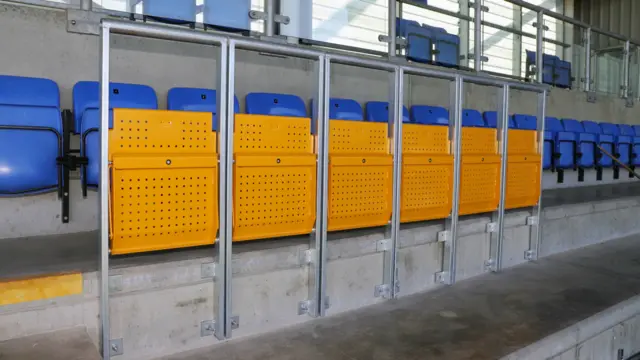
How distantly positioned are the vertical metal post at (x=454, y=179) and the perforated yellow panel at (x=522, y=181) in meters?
0.67

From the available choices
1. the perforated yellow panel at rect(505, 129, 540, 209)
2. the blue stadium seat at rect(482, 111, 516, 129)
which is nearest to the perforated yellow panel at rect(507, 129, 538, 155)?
the perforated yellow panel at rect(505, 129, 540, 209)

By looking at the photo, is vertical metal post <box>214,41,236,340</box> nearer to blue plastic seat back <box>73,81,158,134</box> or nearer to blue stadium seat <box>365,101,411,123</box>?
blue plastic seat back <box>73,81,158,134</box>

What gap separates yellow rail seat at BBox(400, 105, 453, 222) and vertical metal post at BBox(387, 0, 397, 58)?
1.70 meters

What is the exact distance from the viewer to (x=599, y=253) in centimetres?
434

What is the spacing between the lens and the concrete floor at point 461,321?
2.19 metres

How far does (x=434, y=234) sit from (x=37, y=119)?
243 cm

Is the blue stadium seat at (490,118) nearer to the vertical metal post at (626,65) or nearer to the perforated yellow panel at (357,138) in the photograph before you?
the perforated yellow panel at (357,138)

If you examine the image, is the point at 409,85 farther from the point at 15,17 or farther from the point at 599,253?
the point at 15,17

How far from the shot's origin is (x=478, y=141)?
342 centimetres

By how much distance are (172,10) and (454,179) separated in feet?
7.26

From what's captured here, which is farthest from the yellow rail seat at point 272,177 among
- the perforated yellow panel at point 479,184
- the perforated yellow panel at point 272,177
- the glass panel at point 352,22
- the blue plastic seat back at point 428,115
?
the blue plastic seat back at point 428,115

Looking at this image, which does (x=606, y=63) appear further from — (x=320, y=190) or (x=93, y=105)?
(x=93, y=105)

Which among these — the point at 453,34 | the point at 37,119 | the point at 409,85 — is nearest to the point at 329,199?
the point at 37,119

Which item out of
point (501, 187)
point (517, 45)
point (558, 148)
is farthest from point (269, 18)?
point (558, 148)
